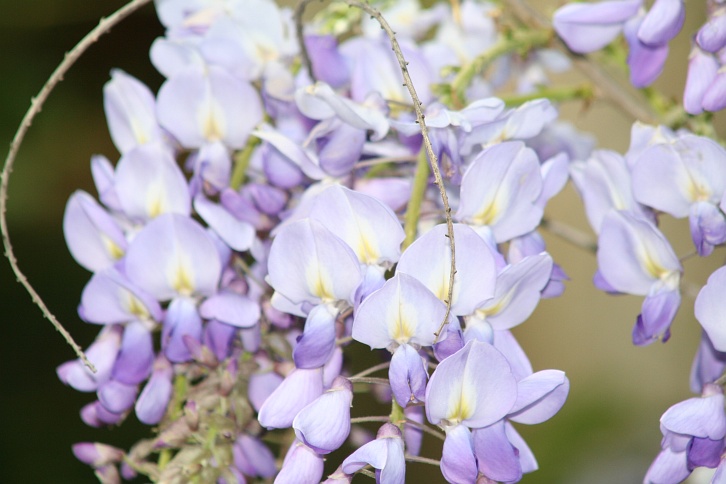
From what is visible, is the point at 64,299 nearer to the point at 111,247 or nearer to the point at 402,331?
the point at 111,247

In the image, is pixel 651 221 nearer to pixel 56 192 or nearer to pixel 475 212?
pixel 475 212

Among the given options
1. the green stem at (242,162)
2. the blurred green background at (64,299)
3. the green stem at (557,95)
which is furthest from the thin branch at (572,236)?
the blurred green background at (64,299)

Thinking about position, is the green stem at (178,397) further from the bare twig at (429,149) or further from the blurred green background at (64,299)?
the blurred green background at (64,299)

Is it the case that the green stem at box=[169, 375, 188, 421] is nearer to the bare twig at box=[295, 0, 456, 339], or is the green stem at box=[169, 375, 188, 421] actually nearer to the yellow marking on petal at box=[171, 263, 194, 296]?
the yellow marking on petal at box=[171, 263, 194, 296]

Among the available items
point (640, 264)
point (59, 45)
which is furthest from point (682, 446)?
point (59, 45)

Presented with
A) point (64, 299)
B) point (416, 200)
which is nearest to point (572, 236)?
point (416, 200)
